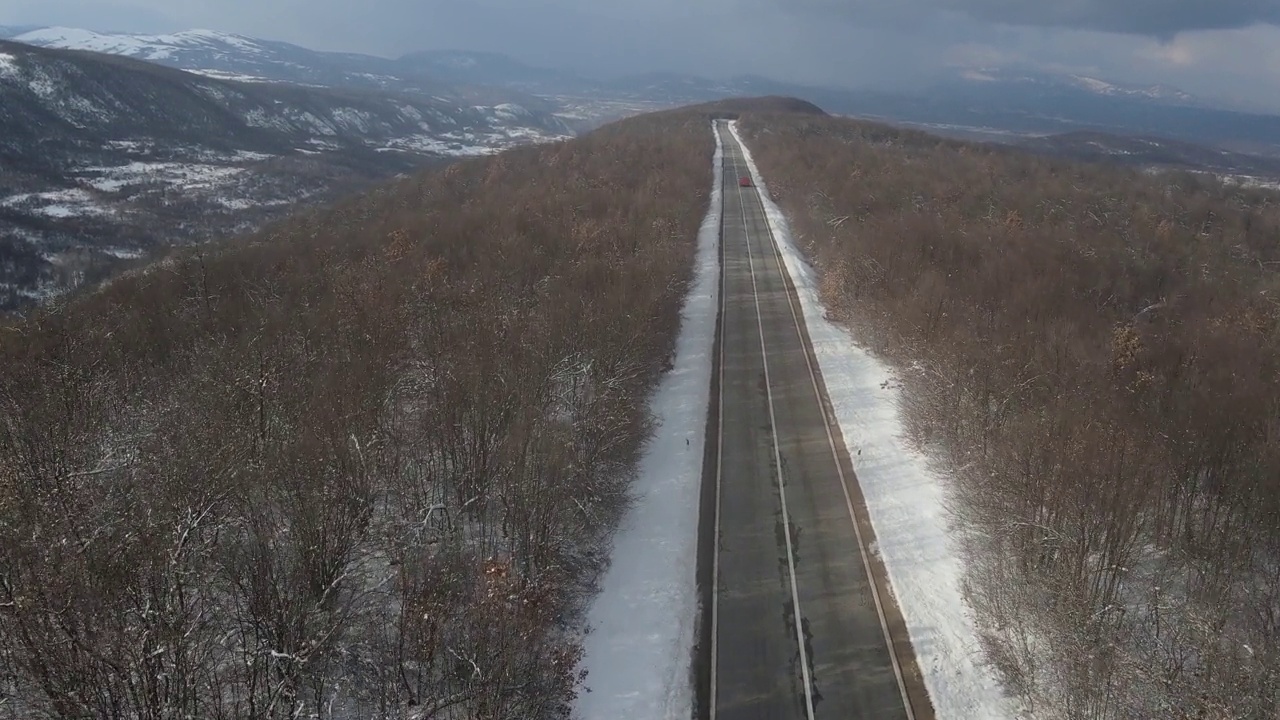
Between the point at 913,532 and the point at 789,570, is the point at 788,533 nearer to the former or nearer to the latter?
the point at 789,570

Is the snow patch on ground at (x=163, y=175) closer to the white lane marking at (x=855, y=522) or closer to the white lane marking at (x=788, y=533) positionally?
the white lane marking at (x=788, y=533)

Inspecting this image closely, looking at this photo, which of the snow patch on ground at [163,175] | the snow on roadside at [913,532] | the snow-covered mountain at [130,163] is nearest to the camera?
the snow on roadside at [913,532]

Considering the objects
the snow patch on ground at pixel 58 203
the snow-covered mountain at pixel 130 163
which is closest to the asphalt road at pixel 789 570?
the snow-covered mountain at pixel 130 163

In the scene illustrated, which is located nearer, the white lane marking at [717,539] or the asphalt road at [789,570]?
the asphalt road at [789,570]

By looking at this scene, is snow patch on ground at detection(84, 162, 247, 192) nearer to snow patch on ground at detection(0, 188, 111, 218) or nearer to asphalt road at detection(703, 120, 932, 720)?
snow patch on ground at detection(0, 188, 111, 218)

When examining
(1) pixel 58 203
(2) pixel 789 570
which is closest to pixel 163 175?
(1) pixel 58 203
